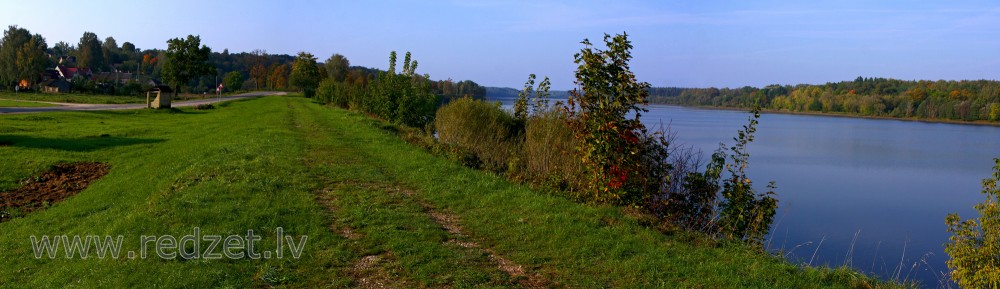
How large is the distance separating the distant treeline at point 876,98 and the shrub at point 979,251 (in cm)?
5505

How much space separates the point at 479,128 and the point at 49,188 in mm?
9179

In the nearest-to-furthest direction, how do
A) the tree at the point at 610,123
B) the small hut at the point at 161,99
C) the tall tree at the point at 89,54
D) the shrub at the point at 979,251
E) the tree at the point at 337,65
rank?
the shrub at the point at 979,251, the tree at the point at 610,123, the small hut at the point at 161,99, the tree at the point at 337,65, the tall tree at the point at 89,54

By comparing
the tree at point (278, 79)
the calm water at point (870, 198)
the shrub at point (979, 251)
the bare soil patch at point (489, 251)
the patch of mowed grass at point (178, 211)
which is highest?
the tree at point (278, 79)

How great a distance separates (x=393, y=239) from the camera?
6.04 metres

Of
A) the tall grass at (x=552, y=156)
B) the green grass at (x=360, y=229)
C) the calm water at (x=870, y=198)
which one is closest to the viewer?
the green grass at (x=360, y=229)

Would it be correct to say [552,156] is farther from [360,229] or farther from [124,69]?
[124,69]

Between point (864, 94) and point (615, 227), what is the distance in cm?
9749

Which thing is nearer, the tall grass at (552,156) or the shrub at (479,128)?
the tall grass at (552,156)

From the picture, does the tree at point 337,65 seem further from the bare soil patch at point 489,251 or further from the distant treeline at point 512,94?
the bare soil patch at point 489,251

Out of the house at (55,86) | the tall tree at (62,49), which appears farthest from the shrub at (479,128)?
the tall tree at (62,49)

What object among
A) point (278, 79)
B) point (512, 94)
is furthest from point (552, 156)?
point (278, 79)

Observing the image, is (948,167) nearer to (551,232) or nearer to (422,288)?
(551,232)

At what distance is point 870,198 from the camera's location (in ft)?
57.1

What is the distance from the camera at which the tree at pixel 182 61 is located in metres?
53.2
